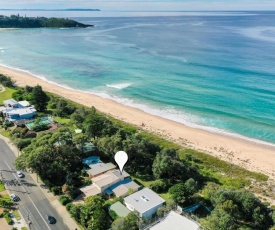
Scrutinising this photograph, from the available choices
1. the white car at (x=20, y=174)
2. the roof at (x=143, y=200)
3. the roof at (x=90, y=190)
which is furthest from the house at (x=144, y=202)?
the white car at (x=20, y=174)

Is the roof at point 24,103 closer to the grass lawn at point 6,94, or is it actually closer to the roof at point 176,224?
the grass lawn at point 6,94

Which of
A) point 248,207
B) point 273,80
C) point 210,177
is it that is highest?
point 273,80

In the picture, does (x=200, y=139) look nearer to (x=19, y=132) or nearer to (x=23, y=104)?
(x=19, y=132)

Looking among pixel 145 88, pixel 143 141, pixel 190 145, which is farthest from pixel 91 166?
pixel 145 88

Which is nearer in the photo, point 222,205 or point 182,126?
point 222,205

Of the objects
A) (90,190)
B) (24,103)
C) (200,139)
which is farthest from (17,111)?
(200,139)

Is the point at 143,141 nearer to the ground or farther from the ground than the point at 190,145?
farther from the ground

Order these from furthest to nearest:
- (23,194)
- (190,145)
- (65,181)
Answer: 1. (190,145)
2. (65,181)
3. (23,194)

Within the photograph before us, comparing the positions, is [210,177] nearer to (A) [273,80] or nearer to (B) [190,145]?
(B) [190,145]
